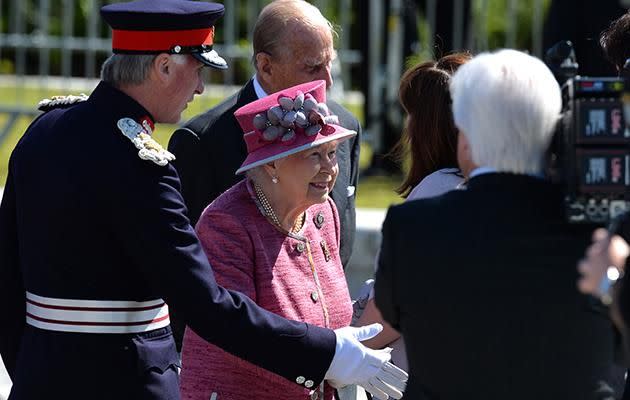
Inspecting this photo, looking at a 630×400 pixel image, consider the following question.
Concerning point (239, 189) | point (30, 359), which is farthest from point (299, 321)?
point (30, 359)

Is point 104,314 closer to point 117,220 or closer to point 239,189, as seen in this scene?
point 117,220

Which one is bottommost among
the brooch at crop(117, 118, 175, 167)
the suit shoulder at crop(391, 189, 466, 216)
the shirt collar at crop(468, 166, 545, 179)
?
the suit shoulder at crop(391, 189, 466, 216)

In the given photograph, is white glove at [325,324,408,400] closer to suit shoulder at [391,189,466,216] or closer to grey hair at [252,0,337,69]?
suit shoulder at [391,189,466,216]

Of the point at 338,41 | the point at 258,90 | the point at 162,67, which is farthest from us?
the point at 338,41

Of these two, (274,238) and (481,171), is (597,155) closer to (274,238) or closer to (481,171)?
(481,171)

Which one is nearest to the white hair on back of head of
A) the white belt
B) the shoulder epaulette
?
the white belt

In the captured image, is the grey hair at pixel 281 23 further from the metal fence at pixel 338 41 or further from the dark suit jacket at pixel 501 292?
the metal fence at pixel 338 41

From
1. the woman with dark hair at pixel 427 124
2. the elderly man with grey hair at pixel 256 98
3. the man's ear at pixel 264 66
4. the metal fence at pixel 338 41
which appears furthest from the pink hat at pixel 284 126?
the metal fence at pixel 338 41

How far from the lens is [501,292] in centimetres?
292

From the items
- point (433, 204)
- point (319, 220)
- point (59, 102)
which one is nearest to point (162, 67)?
point (59, 102)

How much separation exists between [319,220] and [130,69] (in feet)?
2.33

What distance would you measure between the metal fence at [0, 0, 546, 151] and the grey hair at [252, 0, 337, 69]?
479 cm

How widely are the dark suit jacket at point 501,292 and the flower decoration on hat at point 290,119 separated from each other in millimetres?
743

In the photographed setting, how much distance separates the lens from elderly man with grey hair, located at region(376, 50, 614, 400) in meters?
2.91
